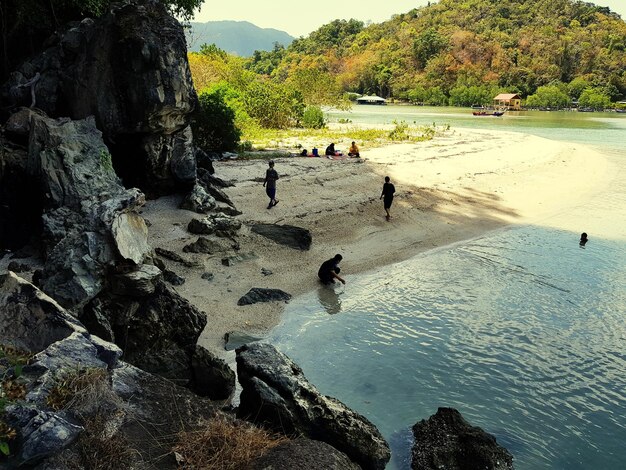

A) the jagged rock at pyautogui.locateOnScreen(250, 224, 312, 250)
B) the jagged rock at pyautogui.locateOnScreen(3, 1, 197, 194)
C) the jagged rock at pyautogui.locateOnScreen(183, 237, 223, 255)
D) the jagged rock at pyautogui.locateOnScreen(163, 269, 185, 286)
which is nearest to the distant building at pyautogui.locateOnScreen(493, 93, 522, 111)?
the jagged rock at pyautogui.locateOnScreen(250, 224, 312, 250)

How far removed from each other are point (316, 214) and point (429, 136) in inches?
969

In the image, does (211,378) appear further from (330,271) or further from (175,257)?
(330,271)

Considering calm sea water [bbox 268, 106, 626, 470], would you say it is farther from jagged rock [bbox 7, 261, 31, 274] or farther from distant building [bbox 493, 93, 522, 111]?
distant building [bbox 493, 93, 522, 111]

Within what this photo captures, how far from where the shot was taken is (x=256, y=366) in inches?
288

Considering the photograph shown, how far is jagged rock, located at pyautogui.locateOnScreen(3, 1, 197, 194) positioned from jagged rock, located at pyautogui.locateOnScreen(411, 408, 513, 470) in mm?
11999

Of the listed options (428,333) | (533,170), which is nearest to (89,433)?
(428,333)

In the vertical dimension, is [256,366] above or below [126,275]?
below

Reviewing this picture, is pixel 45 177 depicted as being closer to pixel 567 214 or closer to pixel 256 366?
pixel 256 366

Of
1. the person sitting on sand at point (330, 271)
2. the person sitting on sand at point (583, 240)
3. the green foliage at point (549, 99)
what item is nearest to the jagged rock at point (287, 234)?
the person sitting on sand at point (330, 271)

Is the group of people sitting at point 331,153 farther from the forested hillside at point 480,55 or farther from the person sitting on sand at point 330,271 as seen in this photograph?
the forested hillside at point 480,55

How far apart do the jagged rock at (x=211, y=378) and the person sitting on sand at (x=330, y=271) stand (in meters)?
6.13

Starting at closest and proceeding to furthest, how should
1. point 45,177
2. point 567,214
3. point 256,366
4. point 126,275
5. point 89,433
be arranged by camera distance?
point 89,433 → point 256,366 → point 126,275 → point 45,177 → point 567,214

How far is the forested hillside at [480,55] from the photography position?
10875 cm

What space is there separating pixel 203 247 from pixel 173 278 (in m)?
1.97
